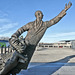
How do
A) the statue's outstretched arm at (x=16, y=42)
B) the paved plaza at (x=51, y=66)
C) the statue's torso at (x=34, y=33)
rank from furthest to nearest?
the paved plaza at (x=51, y=66) < the statue's torso at (x=34, y=33) < the statue's outstretched arm at (x=16, y=42)

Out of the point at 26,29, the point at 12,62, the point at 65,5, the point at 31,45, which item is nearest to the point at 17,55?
the point at 12,62

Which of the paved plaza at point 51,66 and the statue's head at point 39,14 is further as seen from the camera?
the paved plaza at point 51,66

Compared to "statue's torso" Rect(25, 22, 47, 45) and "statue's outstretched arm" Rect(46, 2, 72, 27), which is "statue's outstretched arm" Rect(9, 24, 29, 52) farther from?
"statue's outstretched arm" Rect(46, 2, 72, 27)

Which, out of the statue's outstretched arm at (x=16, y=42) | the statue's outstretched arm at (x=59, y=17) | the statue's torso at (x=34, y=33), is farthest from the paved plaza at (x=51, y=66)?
the statue's outstretched arm at (x=59, y=17)

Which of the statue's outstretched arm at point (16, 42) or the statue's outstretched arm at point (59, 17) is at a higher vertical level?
the statue's outstretched arm at point (59, 17)

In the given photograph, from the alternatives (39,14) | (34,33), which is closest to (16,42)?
(34,33)

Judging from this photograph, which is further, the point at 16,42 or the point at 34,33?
the point at 34,33

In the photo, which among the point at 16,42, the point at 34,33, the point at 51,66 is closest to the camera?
the point at 16,42

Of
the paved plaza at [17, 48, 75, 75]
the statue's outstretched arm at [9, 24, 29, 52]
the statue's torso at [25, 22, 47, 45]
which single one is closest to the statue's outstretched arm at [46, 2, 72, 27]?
the statue's torso at [25, 22, 47, 45]

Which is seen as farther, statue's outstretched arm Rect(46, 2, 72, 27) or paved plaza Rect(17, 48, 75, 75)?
paved plaza Rect(17, 48, 75, 75)

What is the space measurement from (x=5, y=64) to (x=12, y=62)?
19 cm

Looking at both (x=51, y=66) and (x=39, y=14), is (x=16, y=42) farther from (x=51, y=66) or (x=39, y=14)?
(x=51, y=66)

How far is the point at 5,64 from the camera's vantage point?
2.98 m

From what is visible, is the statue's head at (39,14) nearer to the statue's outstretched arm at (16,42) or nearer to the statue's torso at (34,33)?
the statue's torso at (34,33)
